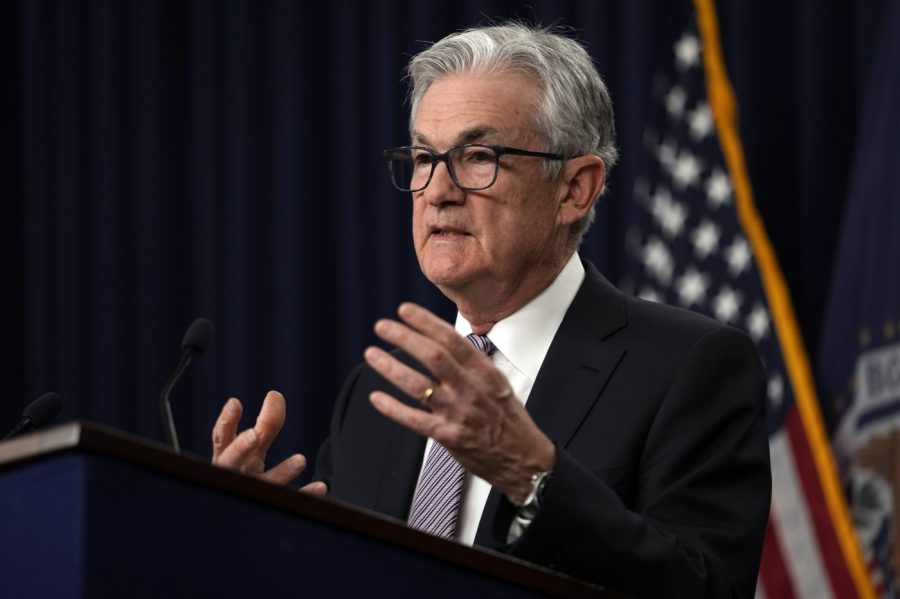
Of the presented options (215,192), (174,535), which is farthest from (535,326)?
(215,192)

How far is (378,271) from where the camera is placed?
14.8 feet

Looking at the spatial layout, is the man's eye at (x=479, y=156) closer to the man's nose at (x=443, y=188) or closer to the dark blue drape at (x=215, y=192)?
the man's nose at (x=443, y=188)

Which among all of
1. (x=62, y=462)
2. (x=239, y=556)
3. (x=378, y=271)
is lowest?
(x=378, y=271)

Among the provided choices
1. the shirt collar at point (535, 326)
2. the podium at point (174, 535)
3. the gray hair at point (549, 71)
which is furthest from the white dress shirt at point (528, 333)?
the podium at point (174, 535)

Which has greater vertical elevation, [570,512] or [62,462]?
[62,462]

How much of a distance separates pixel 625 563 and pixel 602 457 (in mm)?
323

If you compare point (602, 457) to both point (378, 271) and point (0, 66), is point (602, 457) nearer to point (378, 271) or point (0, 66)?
point (378, 271)

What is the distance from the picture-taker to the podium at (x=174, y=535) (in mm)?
1181

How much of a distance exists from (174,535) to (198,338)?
2.31 ft

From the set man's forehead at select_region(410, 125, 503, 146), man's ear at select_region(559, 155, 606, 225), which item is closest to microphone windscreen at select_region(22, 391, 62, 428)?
man's forehead at select_region(410, 125, 503, 146)

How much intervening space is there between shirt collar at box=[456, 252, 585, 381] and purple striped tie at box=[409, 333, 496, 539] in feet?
0.64

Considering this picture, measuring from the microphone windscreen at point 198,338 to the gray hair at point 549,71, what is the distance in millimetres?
637

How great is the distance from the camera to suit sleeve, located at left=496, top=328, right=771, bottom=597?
1654 mm

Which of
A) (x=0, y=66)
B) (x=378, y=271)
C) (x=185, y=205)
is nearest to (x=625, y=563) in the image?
(x=378, y=271)
